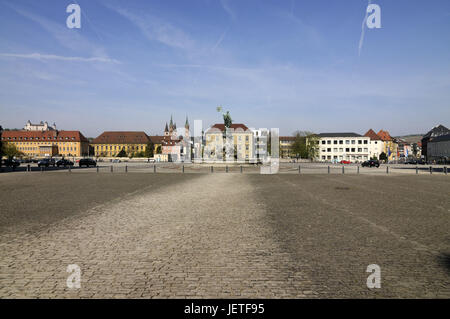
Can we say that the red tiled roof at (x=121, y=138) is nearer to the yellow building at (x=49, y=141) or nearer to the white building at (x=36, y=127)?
the yellow building at (x=49, y=141)

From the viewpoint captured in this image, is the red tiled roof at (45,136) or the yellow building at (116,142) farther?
the yellow building at (116,142)

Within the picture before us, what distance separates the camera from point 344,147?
12600 centimetres

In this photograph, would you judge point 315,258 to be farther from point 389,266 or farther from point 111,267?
point 111,267

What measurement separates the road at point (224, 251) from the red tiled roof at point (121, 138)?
14381cm

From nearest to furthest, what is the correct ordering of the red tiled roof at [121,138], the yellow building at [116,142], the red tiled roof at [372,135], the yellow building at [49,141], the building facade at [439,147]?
the building facade at [439,147], the red tiled roof at [372,135], the yellow building at [49,141], the yellow building at [116,142], the red tiled roof at [121,138]

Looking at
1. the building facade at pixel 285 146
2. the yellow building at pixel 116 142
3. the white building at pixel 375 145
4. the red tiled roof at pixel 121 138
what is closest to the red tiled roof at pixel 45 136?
the yellow building at pixel 116 142

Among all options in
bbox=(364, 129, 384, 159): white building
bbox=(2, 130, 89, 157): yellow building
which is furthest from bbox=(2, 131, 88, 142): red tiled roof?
bbox=(364, 129, 384, 159): white building

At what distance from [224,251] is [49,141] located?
527 ft

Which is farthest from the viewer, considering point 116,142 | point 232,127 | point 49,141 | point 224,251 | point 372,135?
point 116,142

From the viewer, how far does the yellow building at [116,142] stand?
482 ft

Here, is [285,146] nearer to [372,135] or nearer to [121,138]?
[372,135]

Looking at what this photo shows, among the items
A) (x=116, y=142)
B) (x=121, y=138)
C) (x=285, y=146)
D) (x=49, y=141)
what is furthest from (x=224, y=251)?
(x=285, y=146)

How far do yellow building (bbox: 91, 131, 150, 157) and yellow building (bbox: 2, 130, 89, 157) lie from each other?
7.92 meters
